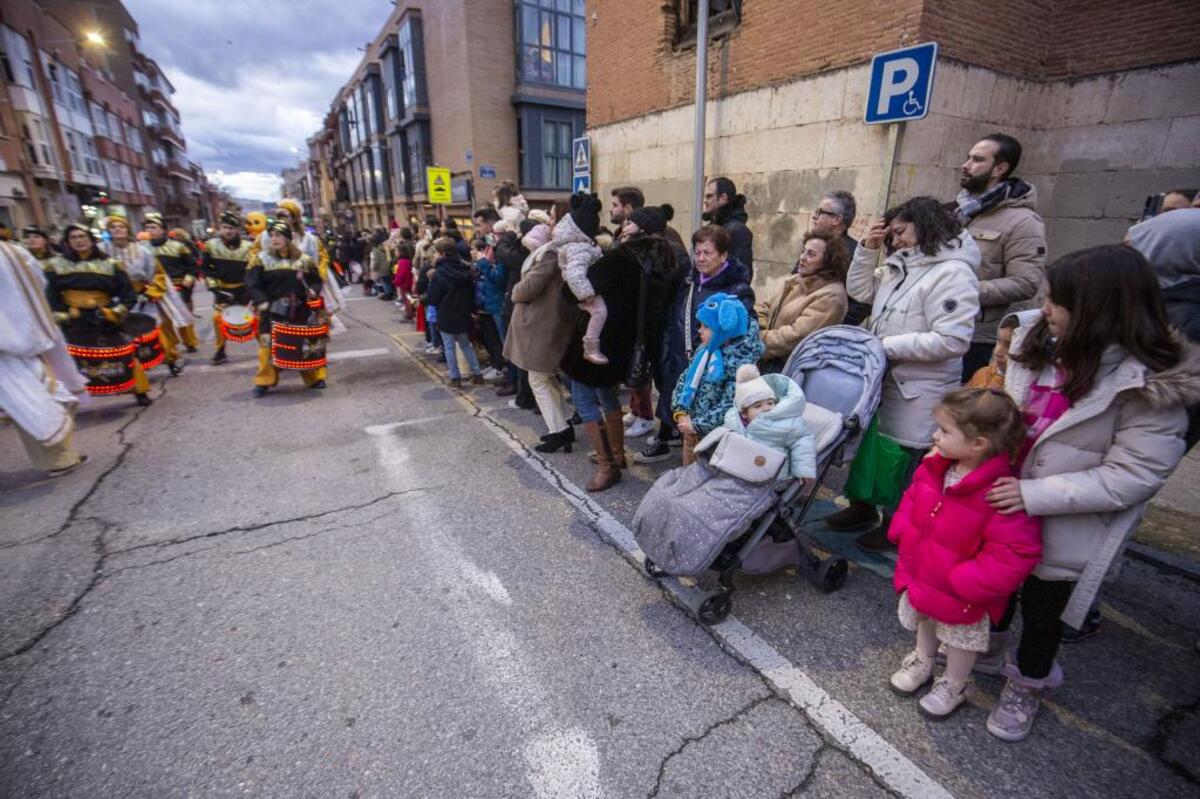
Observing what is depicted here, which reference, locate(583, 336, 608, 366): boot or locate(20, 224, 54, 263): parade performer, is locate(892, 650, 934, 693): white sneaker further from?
locate(20, 224, 54, 263): parade performer

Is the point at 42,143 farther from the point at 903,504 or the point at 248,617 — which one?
the point at 903,504

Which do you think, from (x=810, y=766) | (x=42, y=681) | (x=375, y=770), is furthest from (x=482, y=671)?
(x=42, y=681)

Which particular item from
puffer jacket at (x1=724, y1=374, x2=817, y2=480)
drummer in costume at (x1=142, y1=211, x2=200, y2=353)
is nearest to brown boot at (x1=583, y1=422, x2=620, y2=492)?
puffer jacket at (x1=724, y1=374, x2=817, y2=480)

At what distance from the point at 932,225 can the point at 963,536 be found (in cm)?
166

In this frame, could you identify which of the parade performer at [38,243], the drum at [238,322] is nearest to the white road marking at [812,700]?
the drum at [238,322]

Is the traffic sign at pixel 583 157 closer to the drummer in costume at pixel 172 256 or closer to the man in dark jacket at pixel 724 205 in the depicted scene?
the man in dark jacket at pixel 724 205

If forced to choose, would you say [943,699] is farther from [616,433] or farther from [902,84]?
[902,84]

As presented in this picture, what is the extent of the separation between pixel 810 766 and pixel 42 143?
40.6m

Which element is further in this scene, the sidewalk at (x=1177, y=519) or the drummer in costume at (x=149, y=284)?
the drummer in costume at (x=149, y=284)

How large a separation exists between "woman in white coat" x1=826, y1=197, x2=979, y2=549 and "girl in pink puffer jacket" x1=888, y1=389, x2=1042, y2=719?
84cm

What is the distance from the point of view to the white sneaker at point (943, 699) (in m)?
2.17

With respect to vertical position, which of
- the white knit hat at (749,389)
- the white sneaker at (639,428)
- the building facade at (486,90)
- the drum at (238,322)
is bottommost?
the white sneaker at (639,428)

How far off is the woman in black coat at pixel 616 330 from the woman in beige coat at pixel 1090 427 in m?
2.38

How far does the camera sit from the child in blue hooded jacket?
116 inches
